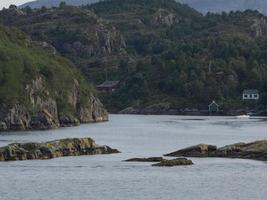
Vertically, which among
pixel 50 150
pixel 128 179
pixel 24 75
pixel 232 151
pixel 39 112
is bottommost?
pixel 128 179

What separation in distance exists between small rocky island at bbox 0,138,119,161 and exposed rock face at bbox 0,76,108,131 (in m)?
59.9

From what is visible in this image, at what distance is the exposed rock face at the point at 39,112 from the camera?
547 ft

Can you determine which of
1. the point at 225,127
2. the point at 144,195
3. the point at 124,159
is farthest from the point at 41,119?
the point at 144,195

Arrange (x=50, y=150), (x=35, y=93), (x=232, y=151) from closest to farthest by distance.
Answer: (x=50, y=150) → (x=232, y=151) → (x=35, y=93)

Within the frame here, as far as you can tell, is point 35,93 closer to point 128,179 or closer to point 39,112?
point 39,112

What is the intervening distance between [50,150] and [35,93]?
78.1 meters

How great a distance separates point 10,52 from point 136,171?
98.8 meters

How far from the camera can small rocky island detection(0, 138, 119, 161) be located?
97.1 meters

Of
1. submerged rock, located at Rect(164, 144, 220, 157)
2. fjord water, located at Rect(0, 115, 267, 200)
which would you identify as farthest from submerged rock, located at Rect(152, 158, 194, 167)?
submerged rock, located at Rect(164, 144, 220, 157)

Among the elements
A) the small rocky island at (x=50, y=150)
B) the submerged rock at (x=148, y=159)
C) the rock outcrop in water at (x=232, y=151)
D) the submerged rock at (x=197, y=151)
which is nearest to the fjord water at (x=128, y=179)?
the submerged rock at (x=148, y=159)

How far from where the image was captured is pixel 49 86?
610 ft

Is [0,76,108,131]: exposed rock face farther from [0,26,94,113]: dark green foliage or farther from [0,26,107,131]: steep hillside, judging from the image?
[0,26,94,113]: dark green foliage

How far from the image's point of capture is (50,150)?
100000 mm

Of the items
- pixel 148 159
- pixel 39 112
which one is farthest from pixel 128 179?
pixel 39 112
